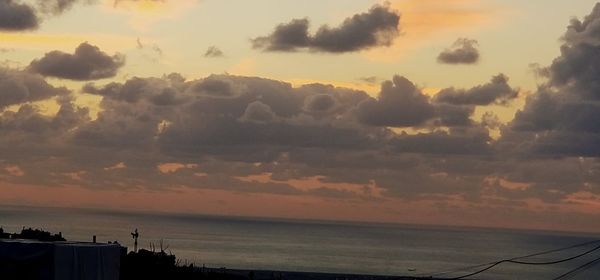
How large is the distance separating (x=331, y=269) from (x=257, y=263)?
16963 mm

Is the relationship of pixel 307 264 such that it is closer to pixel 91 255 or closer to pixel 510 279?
pixel 510 279

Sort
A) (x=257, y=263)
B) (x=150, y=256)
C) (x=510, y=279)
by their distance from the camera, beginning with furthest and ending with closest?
(x=257, y=263) → (x=510, y=279) → (x=150, y=256)

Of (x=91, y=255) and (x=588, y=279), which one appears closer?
(x=91, y=255)

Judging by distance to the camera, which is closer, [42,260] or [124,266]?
[42,260]

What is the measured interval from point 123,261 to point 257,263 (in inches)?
5497

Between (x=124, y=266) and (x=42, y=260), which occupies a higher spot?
(x=124, y=266)

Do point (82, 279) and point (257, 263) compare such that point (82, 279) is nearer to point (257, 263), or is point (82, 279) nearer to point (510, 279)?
point (510, 279)

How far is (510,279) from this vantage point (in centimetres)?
17200

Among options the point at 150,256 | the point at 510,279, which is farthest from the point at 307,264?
the point at 150,256

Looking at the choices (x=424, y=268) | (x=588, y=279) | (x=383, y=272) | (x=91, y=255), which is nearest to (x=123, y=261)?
(x=91, y=255)

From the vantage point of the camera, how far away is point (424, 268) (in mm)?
197500

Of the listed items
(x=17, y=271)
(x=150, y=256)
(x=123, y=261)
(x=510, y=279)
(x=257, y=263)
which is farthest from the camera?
(x=257, y=263)

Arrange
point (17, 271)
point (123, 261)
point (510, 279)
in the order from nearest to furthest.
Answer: point (17, 271)
point (123, 261)
point (510, 279)

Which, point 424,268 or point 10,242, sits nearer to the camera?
point 10,242
